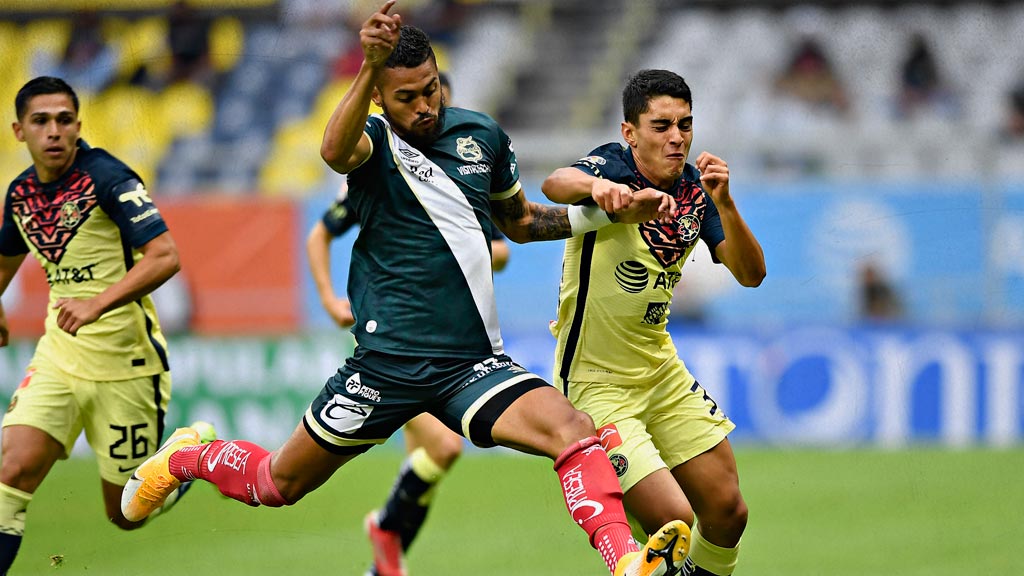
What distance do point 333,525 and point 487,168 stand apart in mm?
5181

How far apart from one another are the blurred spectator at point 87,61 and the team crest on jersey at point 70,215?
3.40m

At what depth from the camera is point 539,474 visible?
1251 cm

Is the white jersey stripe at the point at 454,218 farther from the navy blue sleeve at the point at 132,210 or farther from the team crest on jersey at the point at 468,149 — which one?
the navy blue sleeve at the point at 132,210

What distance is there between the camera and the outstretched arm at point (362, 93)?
201 inches

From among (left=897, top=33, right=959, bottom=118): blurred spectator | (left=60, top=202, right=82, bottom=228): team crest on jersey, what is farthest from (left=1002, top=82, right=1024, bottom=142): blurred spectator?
(left=60, top=202, right=82, bottom=228): team crest on jersey

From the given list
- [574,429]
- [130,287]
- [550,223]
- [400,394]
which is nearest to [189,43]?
[130,287]

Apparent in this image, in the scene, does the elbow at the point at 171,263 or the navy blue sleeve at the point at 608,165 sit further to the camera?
the elbow at the point at 171,263

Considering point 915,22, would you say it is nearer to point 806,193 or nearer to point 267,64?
point 806,193

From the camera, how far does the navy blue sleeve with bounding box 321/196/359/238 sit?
859 cm

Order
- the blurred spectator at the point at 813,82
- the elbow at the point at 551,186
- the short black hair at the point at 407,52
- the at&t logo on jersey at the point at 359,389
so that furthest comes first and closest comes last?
the blurred spectator at the point at 813,82 < the elbow at the point at 551,186 < the at&t logo on jersey at the point at 359,389 < the short black hair at the point at 407,52

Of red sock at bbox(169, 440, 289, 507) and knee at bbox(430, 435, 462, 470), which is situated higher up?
red sock at bbox(169, 440, 289, 507)

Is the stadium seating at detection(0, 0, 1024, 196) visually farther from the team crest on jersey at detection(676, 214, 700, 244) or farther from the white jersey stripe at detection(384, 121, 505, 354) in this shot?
the team crest on jersey at detection(676, 214, 700, 244)

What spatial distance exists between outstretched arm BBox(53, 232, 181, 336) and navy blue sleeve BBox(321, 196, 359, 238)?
1921mm

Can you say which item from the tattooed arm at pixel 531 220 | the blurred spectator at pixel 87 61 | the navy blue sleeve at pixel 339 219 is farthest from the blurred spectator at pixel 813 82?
the tattooed arm at pixel 531 220
